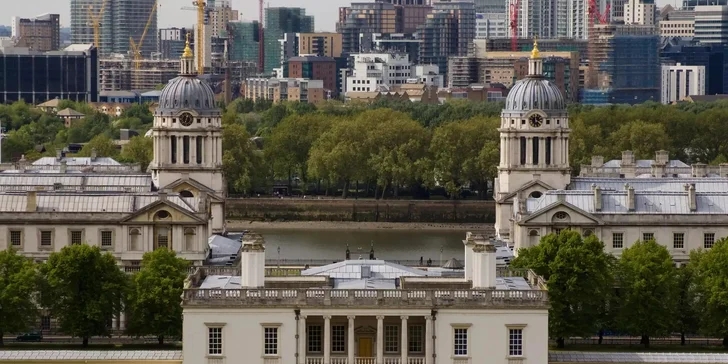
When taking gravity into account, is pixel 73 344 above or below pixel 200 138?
below

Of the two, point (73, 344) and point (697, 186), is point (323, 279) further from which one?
point (697, 186)

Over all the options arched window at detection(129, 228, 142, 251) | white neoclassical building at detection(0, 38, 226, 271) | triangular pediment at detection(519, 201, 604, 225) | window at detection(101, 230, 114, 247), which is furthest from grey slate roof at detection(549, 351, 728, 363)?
window at detection(101, 230, 114, 247)

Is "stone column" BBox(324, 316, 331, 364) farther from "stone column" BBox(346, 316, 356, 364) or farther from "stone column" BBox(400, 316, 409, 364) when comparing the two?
"stone column" BBox(400, 316, 409, 364)

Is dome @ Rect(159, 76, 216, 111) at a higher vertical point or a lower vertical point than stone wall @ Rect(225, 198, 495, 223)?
higher

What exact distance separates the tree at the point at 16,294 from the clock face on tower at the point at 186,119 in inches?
995

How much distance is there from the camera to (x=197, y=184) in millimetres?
120438

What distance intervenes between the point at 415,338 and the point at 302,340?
11.6 feet

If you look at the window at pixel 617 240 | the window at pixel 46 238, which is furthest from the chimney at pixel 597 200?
the window at pixel 46 238

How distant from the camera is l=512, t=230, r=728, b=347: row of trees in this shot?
3770 inches

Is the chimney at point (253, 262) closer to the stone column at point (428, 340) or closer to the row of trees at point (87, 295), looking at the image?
the stone column at point (428, 340)

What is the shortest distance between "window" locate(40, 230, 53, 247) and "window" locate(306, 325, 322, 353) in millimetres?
32584

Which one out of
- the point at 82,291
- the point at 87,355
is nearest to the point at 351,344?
the point at 87,355

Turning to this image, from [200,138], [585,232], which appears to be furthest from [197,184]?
[585,232]

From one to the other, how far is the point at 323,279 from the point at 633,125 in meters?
102
